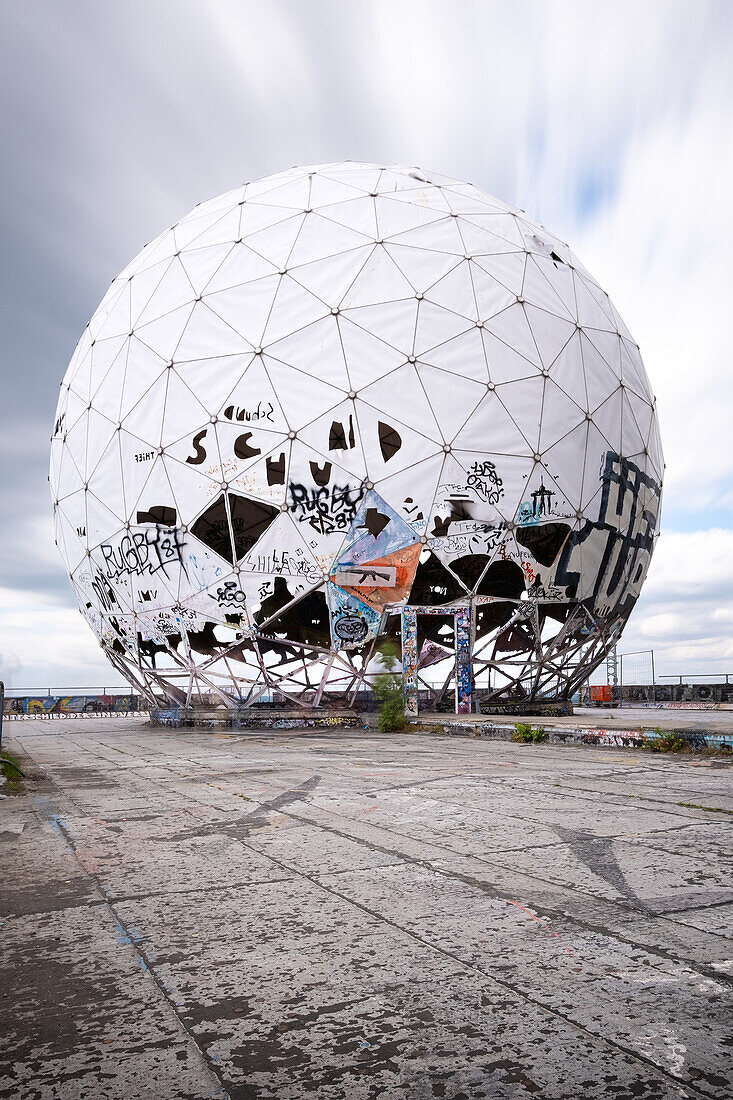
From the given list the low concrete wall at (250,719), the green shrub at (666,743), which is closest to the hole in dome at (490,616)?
the low concrete wall at (250,719)

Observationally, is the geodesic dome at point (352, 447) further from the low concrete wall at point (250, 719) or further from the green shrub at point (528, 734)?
the green shrub at point (528, 734)

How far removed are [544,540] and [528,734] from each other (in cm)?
650

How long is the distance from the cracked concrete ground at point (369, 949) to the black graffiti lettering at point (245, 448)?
1103 cm

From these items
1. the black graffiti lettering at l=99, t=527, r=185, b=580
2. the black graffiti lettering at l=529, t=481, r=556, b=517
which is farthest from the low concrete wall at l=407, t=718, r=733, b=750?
the black graffiti lettering at l=99, t=527, r=185, b=580

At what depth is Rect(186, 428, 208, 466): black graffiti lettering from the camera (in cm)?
1591

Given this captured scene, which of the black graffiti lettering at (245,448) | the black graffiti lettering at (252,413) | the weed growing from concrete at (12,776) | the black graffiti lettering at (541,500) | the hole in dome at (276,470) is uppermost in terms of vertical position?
the black graffiti lettering at (252,413)

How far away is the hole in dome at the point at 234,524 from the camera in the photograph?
15.5m

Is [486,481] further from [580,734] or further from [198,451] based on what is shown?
[580,734]

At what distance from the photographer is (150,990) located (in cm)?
214

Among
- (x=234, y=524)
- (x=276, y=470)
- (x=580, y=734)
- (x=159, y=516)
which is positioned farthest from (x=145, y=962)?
(x=159, y=516)

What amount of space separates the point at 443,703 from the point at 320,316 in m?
9.49

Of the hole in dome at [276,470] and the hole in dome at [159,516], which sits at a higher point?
the hole in dome at [276,470]

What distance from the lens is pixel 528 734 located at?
10695 millimetres

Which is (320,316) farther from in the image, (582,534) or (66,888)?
(66,888)
